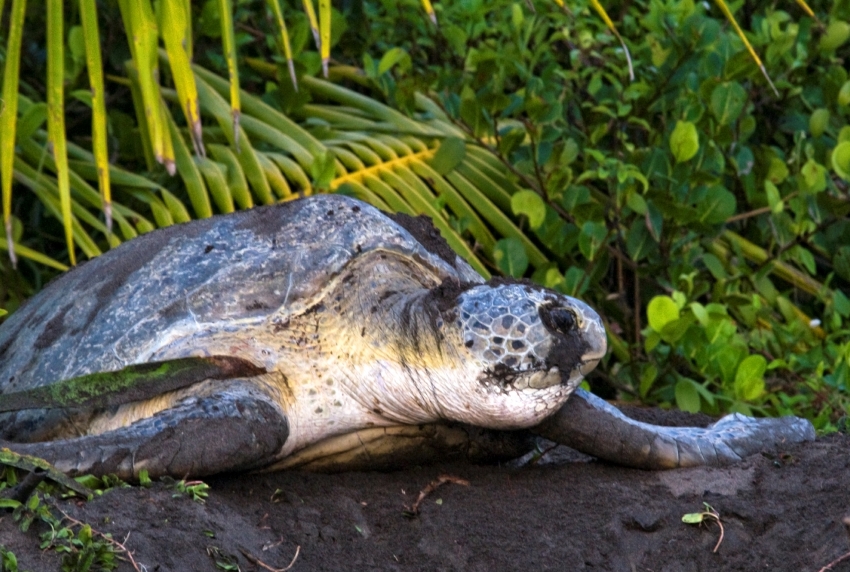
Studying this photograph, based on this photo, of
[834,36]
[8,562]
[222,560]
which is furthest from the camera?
[834,36]

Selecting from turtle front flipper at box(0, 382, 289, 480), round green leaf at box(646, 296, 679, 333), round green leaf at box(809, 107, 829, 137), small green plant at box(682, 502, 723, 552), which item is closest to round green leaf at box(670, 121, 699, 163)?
round green leaf at box(646, 296, 679, 333)

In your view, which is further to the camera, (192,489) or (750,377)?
(750,377)

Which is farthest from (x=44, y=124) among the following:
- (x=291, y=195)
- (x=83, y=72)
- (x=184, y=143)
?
(x=291, y=195)

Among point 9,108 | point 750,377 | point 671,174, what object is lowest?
point 750,377

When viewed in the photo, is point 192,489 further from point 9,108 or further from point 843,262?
point 843,262

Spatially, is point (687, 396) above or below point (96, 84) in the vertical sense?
below

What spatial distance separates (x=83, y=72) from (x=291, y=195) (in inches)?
45.1

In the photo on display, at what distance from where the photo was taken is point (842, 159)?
419 centimetres

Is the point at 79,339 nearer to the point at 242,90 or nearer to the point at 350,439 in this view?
the point at 350,439

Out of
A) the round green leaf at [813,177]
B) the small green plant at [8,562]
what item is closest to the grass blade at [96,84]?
the small green plant at [8,562]

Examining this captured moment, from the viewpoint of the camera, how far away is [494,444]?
2752 mm

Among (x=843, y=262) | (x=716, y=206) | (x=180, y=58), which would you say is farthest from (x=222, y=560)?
(x=843, y=262)

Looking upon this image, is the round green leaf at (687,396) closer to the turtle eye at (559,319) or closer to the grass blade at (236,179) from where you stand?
the turtle eye at (559,319)

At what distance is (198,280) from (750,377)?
181 centimetres
